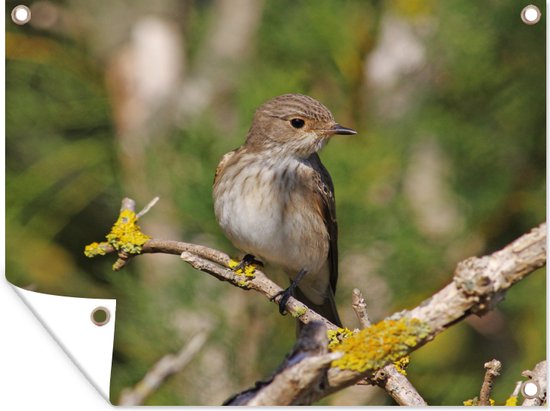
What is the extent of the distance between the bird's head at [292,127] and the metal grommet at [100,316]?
2.34 ft

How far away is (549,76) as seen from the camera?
2486mm

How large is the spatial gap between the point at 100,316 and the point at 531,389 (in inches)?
49.0

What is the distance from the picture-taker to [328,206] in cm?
281

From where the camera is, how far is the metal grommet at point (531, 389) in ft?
7.75

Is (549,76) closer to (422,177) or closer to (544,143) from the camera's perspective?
(544,143)

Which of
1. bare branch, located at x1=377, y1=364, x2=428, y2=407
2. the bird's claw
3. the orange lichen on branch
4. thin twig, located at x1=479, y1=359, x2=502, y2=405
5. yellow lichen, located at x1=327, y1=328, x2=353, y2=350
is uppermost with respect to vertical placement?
the orange lichen on branch

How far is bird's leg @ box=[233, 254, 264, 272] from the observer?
269 centimetres

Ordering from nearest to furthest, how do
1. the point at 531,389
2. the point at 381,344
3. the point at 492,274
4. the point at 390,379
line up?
the point at 492,274
the point at 381,344
the point at 390,379
the point at 531,389

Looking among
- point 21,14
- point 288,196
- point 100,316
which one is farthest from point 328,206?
point 21,14

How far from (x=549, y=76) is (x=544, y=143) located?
0.20 metres

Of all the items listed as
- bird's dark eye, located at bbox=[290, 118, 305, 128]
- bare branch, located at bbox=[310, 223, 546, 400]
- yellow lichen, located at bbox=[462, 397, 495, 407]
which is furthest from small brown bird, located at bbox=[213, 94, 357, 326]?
bare branch, located at bbox=[310, 223, 546, 400]

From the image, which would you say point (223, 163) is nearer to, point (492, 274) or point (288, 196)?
point (288, 196)

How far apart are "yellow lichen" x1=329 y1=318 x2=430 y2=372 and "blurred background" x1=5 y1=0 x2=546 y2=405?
0.74 m

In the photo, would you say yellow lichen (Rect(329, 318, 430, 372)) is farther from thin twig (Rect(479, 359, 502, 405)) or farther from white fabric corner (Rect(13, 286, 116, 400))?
white fabric corner (Rect(13, 286, 116, 400))
